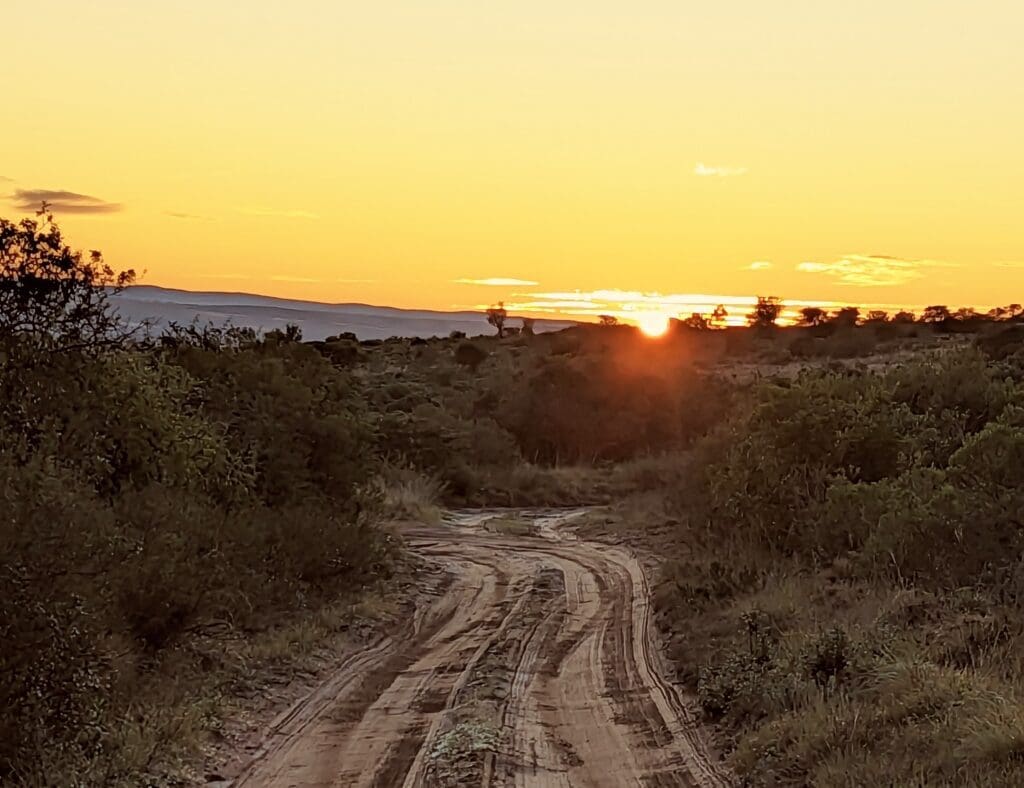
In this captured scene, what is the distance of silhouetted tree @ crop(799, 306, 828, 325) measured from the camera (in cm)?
9549

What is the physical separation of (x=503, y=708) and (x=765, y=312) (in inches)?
3730

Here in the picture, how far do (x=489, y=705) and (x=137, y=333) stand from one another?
7.21m

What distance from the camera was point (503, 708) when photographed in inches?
411

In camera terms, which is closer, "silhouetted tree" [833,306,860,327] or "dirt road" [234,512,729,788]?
"dirt road" [234,512,729,788]

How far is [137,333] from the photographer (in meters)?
14.4

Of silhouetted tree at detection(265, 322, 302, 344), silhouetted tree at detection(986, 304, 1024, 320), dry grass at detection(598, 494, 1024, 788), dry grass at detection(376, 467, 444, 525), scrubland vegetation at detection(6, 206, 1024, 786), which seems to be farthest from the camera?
silhouetted tree at detection(986, 304, 1024, 320)

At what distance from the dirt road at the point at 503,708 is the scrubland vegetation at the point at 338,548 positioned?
0.62 m

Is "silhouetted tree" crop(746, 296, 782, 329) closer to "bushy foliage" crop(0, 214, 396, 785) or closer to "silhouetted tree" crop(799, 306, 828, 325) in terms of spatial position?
"silhouetted tree" crop(799, 306, 828, 325)

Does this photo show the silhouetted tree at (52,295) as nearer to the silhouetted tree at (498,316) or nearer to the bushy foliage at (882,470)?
the bushy foliage at (882,470)

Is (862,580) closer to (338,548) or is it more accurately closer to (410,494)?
(338,548)

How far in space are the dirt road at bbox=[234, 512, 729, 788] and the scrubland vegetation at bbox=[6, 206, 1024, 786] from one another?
0.62 meters

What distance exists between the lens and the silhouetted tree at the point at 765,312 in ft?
331

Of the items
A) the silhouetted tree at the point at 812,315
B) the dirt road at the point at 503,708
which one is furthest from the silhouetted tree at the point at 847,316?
the dirt road at the point at 503,708

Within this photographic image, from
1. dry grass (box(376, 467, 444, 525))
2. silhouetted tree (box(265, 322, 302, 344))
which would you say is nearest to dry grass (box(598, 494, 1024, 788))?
silhouetted tree (box(265, 322, 302, 344))
